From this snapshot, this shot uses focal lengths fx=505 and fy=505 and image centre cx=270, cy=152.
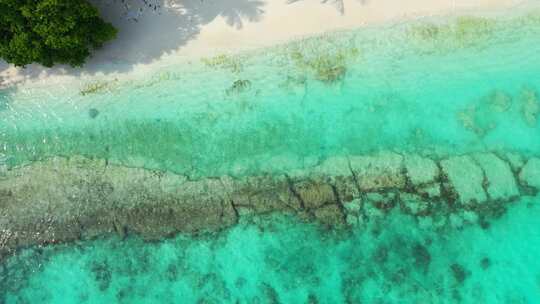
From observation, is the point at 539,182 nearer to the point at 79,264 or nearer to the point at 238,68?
the point at 238,68

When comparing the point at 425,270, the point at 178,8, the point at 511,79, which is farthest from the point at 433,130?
the point at 178,8

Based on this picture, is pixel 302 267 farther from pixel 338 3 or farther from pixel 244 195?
pixel 338 3

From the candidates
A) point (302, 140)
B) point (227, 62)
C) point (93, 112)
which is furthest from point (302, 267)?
point (93, 112)

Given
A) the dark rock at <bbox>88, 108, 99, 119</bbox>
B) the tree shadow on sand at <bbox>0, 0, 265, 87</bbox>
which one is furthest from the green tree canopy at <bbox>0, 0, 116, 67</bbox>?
the dark rock at <bbox>88, 108, 99, 119</bbox>

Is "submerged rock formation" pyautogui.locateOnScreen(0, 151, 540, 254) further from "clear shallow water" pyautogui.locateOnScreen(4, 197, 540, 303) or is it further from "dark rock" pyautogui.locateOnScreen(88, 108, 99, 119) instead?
"dark rock" pyautogui.locateOnScreen(88, 108, 99, 119)

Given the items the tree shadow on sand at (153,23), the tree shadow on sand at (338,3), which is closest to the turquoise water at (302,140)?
the tree shadow on sand at (153,23)

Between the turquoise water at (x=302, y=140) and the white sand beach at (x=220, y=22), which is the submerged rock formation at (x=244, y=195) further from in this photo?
the white sand beach at (x=220, y=22)
